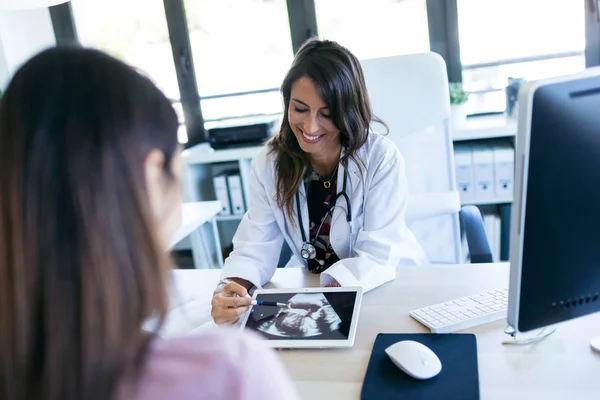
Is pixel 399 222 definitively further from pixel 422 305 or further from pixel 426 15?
pixel 426 15

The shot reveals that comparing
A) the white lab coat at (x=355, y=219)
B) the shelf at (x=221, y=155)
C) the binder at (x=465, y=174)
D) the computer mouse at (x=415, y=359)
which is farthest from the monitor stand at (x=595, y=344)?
the shelf at (x=221, y=155)

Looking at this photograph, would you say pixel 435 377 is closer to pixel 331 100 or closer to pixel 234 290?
pixel 234 290

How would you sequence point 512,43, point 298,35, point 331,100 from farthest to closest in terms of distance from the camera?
point 298,35, point 512,43, point 331,100

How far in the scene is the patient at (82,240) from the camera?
51 cm

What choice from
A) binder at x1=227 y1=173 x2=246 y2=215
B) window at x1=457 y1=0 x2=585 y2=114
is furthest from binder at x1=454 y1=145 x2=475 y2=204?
binder at x1=227 y1=173 x2=246 y2=215

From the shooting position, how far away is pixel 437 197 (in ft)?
6.19

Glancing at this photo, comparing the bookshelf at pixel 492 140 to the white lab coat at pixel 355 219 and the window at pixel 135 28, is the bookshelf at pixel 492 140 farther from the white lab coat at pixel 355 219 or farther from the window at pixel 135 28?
the window at pixel 135 28

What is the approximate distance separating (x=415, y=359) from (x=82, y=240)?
2.08 ft

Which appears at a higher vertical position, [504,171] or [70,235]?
[70,235]

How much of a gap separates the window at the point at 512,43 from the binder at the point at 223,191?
1347 millimetres

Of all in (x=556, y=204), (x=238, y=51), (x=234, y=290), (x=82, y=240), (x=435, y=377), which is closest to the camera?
(x=82, y=240)

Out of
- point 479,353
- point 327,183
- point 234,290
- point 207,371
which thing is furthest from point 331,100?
point 207,371

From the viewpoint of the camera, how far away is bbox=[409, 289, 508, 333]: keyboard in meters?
1.09

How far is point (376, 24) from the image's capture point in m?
2.99
